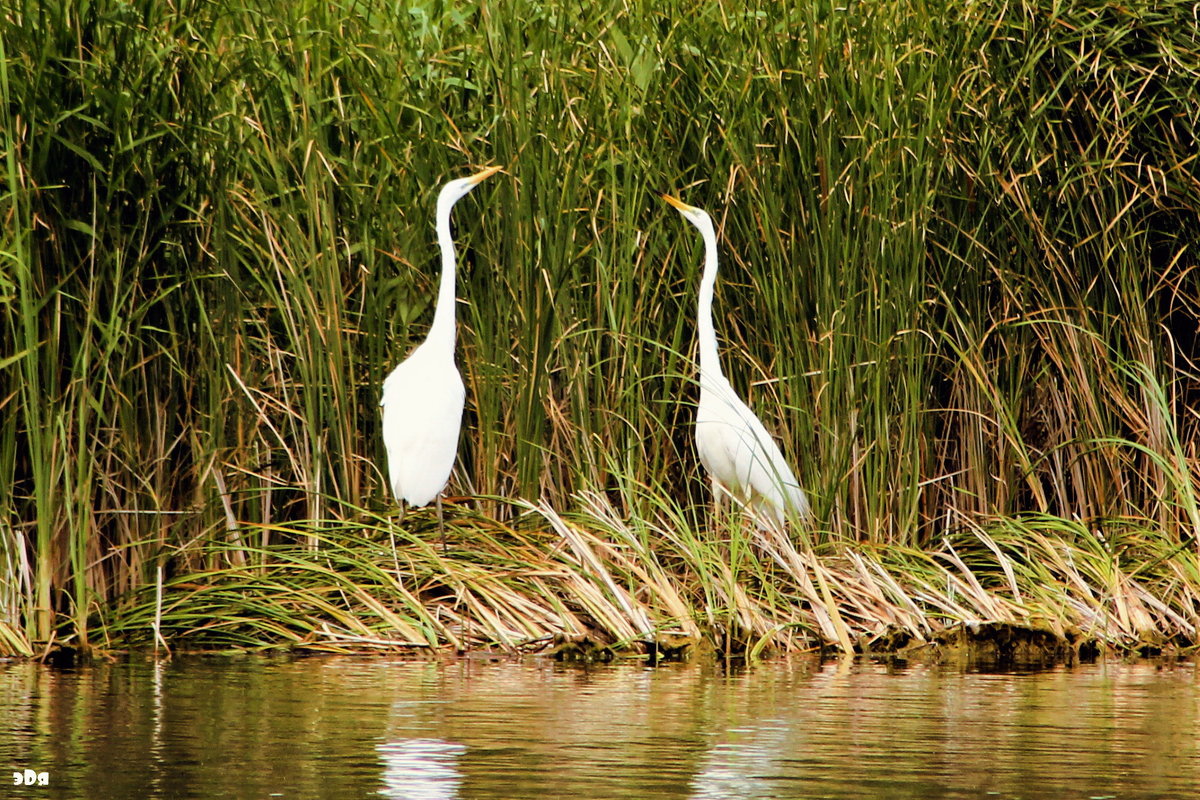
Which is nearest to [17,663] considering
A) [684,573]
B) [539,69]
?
[684,573]

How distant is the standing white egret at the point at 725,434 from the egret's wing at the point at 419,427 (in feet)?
2.55

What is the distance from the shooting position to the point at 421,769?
3.11 metres

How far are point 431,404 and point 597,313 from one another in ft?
2.40

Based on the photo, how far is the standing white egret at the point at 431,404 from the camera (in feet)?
17.0

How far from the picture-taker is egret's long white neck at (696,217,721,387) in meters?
5.39

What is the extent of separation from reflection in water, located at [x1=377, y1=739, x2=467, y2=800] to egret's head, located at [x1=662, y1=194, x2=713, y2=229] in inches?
94.1

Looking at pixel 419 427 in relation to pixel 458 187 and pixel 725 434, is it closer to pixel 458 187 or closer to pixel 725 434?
pixel 458 187

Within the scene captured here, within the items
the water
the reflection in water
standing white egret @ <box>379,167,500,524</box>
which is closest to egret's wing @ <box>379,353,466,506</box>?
standing white egret @ <box>379,167,500,524</box>

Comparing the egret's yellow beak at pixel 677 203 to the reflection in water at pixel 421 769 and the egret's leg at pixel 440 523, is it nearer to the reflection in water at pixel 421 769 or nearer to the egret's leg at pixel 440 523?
the egret's leg at pixel 440 523

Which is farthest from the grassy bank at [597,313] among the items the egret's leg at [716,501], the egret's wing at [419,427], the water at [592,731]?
the water at [592,731]

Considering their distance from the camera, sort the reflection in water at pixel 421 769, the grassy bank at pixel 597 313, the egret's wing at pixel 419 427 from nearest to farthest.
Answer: the reflection in water at pixel 421 769 → the grassy bank at pixel 597 313 → the egret's wing at pixel 419 427

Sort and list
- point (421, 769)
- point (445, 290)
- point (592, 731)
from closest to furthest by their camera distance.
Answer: point (421, 769) → point (592, 731) → point (445, 290)

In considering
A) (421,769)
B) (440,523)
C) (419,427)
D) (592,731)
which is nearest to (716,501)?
(440,523)

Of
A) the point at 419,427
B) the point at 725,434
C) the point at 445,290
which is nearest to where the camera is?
the point at 419,427
